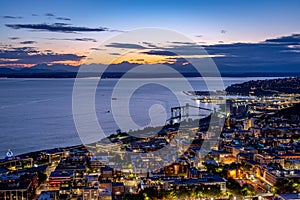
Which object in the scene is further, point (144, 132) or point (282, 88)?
point (282, 88)

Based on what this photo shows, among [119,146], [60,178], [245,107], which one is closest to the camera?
[60,178]

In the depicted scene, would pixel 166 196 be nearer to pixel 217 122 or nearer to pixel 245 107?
pixel 217 122

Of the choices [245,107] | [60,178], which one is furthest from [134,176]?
[245,107]

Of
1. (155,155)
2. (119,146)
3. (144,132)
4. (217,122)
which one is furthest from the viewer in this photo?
(217,122)

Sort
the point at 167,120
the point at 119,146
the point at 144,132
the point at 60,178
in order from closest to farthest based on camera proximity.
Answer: the point at 60,178
the point at 119,146
the point at 144,132
the point at 167,120

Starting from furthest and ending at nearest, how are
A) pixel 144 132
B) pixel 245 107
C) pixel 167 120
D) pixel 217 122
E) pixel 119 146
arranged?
pixel 245 107
pixel 167 120
pixel 217 122
pixel 144 132
pixel 119 146

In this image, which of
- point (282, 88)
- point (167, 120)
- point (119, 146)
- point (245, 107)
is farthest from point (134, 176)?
point (282, 88)

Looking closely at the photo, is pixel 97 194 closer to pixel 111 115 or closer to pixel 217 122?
pixel 217 122

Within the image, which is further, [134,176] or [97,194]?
[134,176]

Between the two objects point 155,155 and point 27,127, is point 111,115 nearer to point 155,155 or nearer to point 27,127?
point 27,127
